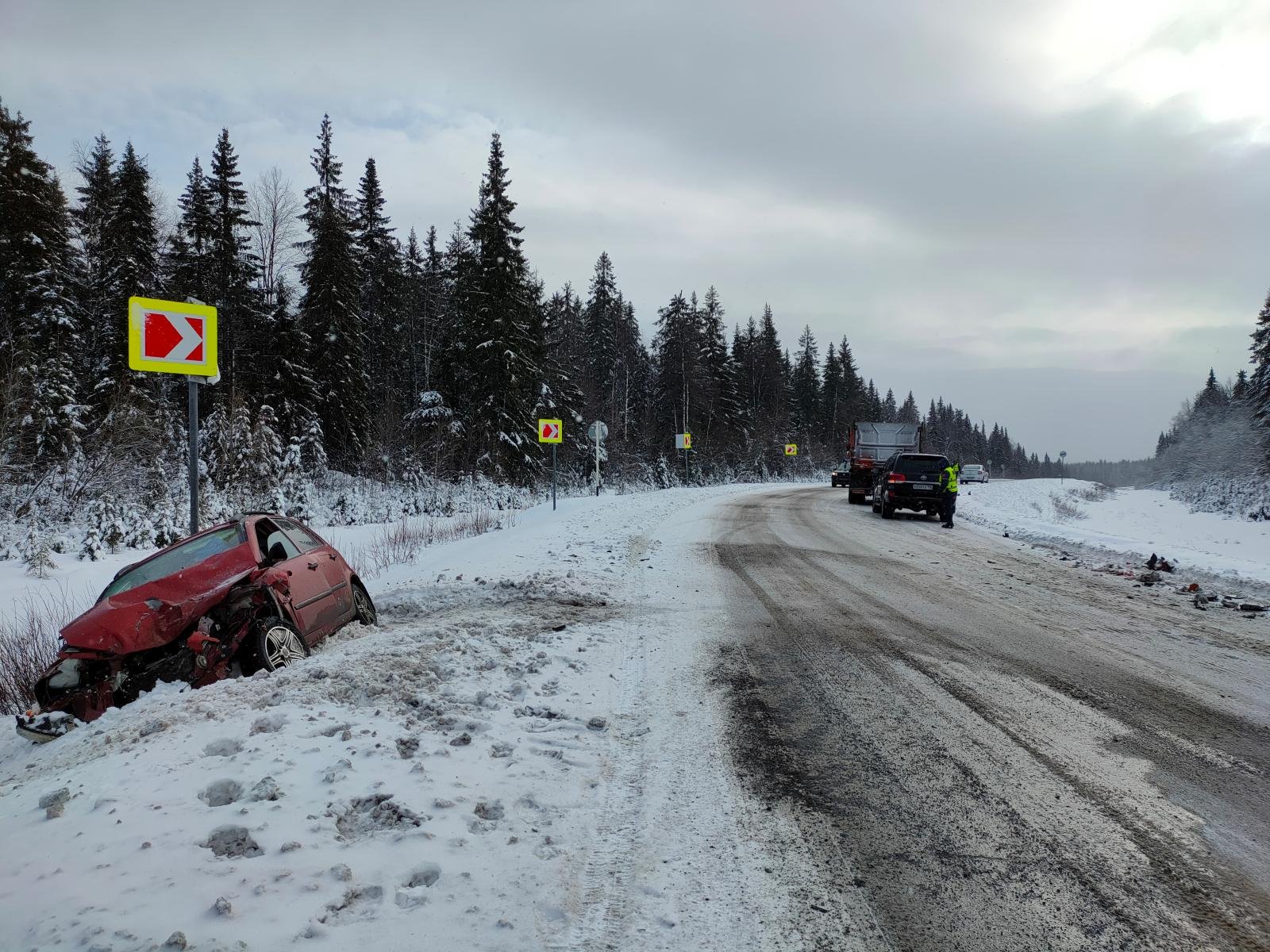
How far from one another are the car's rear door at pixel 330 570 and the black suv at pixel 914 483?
53.5 feet

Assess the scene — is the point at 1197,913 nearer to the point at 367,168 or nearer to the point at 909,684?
the point at 909,684

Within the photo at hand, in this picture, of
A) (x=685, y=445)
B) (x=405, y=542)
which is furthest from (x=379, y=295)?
(x=405, y=542)

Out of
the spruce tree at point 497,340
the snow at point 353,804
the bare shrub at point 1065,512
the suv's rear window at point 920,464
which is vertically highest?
the spruce tree at point 497,340

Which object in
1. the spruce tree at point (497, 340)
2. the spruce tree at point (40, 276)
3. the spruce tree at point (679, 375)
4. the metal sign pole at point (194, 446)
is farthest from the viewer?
the spruce tree at point (679, 375)

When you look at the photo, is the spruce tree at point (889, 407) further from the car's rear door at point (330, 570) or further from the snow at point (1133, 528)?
the car's rear door at point (330, 570)

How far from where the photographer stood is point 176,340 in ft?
23.2

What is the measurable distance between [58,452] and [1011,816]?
1025 inches

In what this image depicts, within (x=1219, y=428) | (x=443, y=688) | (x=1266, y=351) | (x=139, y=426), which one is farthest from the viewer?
(x=1219, y=428)

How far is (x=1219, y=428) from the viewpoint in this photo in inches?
2000

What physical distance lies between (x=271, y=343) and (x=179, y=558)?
28.3 m

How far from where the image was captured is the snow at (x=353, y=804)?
2.34m

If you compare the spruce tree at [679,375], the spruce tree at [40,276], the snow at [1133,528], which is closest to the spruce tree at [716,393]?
the spruce tree at [679,375]

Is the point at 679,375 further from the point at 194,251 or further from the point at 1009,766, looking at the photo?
the point at 1009,766

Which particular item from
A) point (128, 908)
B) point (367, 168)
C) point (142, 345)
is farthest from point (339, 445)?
point (128, 908)
